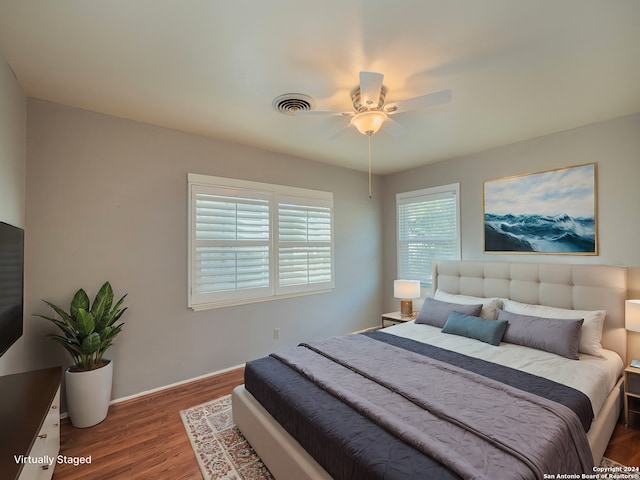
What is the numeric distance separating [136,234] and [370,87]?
2.52 meters

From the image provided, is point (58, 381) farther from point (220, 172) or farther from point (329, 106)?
point (329, 106)

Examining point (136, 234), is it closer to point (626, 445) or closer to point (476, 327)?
point (476, 327)

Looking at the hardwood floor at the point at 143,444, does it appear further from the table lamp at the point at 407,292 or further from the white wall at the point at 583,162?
the table lamp at the point at 407,292

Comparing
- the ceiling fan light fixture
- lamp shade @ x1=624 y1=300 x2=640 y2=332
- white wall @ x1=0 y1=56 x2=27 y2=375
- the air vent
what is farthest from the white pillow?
white wall @ x1=0 y1=56 x2=27 y2=375

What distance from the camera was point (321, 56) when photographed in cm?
190

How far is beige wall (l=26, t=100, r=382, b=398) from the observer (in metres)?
2.49

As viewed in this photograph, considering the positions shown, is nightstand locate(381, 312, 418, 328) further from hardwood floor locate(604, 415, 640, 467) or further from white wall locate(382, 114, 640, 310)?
hardwood floor locate(604, 415, 640, 467)

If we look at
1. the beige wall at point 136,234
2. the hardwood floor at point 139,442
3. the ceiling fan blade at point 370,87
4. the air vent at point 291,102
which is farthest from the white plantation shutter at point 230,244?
the ceiling fan blade at point 370,87

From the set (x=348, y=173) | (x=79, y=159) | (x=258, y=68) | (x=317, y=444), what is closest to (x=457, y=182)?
(x=348, y=173)

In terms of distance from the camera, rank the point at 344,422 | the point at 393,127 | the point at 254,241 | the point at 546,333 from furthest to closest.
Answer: the point at 254,241, the point at 546,333, the point at 393,127, the point at 344,422

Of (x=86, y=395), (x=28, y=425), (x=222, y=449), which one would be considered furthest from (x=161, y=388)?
(x=28, y=425)

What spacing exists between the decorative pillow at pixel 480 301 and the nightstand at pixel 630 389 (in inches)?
40.4

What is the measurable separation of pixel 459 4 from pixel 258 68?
125 cm

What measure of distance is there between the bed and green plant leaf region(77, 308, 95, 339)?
127cm
